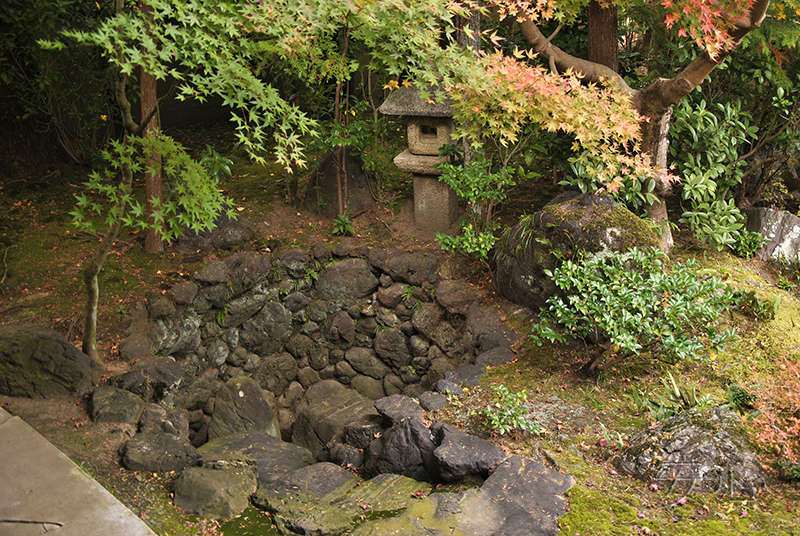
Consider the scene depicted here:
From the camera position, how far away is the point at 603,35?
6656 millimetres

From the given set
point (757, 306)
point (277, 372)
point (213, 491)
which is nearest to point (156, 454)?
point (213, 491)

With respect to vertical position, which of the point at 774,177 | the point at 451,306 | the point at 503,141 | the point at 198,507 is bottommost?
the point at 198,507

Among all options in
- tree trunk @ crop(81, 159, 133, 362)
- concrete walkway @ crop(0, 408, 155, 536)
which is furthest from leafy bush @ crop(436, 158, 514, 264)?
concrete walkway @ crop(0, 408, 155, 536)

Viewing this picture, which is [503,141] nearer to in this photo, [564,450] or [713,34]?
Result: [713,34]

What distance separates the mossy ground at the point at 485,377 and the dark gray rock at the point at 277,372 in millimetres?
1498

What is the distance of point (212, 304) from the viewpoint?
23.2 feet

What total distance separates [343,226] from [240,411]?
283 cm

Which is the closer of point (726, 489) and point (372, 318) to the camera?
point (726, 489)

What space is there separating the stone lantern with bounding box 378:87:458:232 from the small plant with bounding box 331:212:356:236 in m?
0.90

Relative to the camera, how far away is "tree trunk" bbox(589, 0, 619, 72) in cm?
660

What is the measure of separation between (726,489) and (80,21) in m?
8.83

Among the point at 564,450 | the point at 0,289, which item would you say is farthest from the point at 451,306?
the point at 0,289

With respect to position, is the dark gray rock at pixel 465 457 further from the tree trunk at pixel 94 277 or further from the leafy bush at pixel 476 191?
the tree trunk at pixel 94 277

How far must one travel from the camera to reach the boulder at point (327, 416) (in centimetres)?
631
